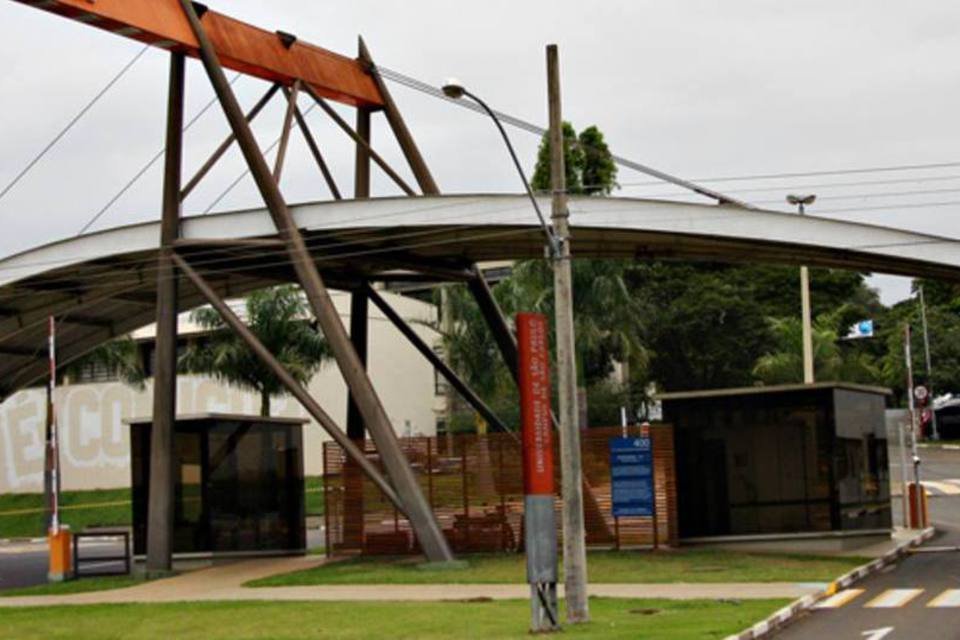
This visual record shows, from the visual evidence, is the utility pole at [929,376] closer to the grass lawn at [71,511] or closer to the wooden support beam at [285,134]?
the grass lawn at [71,511]

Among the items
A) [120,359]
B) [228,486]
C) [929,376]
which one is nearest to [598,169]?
[120,359]

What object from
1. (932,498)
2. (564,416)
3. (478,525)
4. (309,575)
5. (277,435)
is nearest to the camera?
(564,416)

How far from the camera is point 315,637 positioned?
1950 centimetres

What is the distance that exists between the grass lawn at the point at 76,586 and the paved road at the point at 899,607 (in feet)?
50.0

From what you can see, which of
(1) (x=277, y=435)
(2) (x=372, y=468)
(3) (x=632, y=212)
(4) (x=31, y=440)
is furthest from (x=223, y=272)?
(4) (x=31, y=440)

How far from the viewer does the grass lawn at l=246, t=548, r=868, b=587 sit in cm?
2566

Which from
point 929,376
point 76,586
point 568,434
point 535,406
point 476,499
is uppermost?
point 929,376

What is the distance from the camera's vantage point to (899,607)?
20.8 metres

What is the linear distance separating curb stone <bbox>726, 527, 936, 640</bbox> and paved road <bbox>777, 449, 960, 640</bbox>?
17 centimetres

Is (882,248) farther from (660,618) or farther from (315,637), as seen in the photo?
(315,637)

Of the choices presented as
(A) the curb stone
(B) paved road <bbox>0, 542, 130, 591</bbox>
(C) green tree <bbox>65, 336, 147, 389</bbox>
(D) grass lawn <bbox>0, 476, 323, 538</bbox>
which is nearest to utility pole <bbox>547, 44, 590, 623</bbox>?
(A) the curb stone

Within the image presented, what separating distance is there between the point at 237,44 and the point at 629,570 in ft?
46.8

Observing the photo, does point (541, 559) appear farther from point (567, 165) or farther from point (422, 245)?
point (567, 165)

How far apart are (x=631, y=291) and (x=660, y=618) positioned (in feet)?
202
